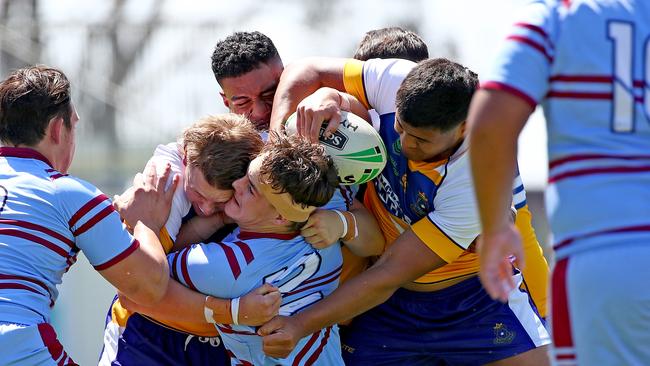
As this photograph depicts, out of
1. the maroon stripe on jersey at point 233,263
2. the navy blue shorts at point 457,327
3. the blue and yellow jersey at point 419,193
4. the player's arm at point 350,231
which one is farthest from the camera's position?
the navy blue shorts at point 457,327

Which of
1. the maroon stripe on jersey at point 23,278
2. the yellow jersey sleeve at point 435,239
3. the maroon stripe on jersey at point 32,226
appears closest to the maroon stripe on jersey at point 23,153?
the maroon stripe on jersey at point 32,226

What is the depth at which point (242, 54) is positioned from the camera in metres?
5.08

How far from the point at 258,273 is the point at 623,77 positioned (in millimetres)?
1736

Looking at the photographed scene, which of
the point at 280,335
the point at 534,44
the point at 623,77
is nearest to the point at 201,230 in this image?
the point at 280,335

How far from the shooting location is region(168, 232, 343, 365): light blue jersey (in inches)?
170

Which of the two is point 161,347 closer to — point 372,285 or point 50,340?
point 50,340

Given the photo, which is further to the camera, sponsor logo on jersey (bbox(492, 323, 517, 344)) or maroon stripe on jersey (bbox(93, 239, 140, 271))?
sponsor logo on jersey (bbox(492, 323, 517, 344))

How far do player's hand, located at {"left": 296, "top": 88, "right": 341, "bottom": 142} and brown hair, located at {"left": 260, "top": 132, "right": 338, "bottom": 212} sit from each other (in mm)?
111

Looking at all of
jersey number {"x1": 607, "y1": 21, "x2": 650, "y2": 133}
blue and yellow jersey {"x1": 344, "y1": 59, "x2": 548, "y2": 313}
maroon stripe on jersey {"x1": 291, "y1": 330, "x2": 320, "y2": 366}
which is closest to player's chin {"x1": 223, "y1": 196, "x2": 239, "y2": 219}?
maroon stripe on jersey {"x1": 291, "y1": 330, "x2": 320, "y2": 366}

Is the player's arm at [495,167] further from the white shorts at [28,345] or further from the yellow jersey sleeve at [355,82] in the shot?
the white shorts at [28,345]

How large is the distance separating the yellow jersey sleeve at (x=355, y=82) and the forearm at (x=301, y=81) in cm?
5

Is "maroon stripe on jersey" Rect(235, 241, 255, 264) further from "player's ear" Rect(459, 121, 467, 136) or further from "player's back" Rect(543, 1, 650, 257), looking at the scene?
"player's back" Rect(543, 1, 650, 257)

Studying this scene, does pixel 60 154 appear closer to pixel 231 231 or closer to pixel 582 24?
pixel 231 231

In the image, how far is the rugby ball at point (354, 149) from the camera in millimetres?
4449
